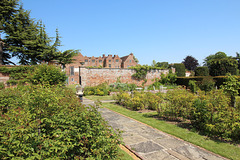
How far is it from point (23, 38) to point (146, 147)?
20.7 m

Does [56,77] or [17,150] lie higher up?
[56,77]

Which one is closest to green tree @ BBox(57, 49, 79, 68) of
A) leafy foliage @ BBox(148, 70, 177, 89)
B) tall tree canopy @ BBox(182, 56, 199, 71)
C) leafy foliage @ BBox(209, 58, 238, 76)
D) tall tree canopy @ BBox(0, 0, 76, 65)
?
tall tree canopy @ BBox(0, 0, 76, 65)

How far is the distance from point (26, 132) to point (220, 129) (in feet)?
16.3

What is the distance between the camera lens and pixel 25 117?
226cm

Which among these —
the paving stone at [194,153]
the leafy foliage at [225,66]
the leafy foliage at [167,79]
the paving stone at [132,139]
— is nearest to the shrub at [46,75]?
the paving stone at [132,139]

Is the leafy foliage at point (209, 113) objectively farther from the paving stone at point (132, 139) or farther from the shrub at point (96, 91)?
the shrub at point (96, 91)

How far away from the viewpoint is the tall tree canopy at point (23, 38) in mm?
17828

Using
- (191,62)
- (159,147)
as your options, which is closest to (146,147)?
(159,147)

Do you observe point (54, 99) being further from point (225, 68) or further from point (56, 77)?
point (225, 68)

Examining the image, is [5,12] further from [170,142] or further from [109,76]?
[170,142]

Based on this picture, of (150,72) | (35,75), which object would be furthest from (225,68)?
(35,75)

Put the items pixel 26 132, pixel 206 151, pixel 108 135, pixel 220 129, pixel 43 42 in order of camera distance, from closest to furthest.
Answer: pixel 26 132 < pixel 108 135 < pixel 206 151 < pixel 220 129 < pixel 43 42

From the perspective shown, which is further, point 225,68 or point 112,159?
point 225,68

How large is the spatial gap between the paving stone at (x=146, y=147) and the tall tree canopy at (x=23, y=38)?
18464 millimetres
